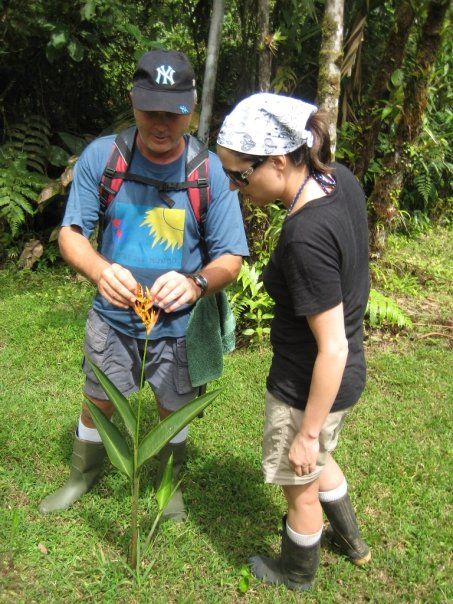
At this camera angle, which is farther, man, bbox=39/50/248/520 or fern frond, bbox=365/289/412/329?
fern frond, bbox=365/289/412/329

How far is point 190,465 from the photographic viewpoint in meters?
3.29

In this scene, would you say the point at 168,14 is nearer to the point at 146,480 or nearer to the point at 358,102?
the point at 358,102

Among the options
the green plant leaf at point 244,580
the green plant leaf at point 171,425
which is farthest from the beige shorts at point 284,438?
the green plant leaf at point 244,580

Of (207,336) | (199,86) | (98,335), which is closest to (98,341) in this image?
(98,335)

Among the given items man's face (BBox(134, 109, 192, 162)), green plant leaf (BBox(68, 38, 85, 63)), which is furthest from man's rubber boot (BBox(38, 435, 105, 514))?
green plant leaf (BBox(68, 38, 85, 63))

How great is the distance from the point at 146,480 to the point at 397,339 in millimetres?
2448

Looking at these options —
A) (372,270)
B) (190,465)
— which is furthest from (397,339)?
(190,465)

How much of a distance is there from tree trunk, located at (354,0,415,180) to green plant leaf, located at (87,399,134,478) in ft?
13.8

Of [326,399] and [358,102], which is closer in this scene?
[326,399]

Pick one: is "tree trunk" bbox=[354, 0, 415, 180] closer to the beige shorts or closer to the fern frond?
the fern frond

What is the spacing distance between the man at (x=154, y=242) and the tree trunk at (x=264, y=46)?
10.9 ft

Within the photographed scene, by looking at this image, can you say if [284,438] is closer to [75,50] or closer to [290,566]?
[290,566]

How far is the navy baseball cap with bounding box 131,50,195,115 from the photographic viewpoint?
7.48ft

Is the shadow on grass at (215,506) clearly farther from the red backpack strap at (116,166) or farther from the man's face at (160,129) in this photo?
the man's face at (160,129)
